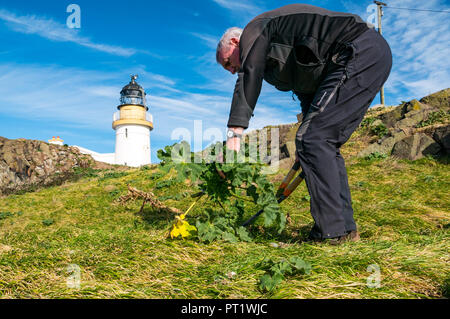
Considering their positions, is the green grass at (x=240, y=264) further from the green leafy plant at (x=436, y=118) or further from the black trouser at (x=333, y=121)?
the green leafy plant at (x=436, y=118)

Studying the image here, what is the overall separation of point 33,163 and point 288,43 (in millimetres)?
20315

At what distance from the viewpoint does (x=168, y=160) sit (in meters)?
3.08

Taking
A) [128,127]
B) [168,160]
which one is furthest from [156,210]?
[128,127]

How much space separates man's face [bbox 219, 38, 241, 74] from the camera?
10.0ft

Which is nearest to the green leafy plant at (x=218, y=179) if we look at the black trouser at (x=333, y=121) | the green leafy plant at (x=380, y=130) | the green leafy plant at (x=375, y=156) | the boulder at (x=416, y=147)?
the black trouser at (x=333, y=121)

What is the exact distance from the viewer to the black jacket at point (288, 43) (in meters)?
2.78

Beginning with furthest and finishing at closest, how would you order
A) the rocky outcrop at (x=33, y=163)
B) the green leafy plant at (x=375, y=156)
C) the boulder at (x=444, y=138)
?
the rocky outcrop at (x=33, y=163) < the green leafy plant at (x=375, y=156) < the boulder at (x=444, y=138)

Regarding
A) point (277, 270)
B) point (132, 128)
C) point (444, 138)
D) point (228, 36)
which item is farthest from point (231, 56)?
point (132, 128)

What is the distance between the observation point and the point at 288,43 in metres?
2.90

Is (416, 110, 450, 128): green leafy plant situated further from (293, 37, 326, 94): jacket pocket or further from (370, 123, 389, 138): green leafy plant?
(293, 37, 326, 94): jacket pocket

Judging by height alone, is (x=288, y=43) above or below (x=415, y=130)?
below

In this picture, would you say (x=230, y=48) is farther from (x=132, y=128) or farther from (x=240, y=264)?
(x=132, y=128)

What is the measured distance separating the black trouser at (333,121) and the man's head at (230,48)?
0.90 meters
